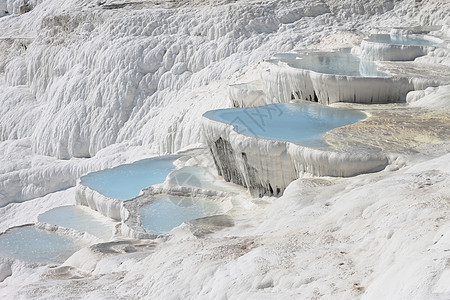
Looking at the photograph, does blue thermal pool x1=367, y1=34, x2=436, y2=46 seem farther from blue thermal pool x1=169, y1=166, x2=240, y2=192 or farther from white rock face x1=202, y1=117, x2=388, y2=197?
white rock face x1=202, y1=117, x2=388, y2=197

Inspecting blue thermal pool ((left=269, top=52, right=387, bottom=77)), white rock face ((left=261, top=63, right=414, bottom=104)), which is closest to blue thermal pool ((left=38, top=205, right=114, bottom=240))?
white rock face ((left=261, top=63, right=414, bottom=104))

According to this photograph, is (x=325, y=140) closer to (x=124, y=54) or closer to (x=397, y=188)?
(x=397, y=188)

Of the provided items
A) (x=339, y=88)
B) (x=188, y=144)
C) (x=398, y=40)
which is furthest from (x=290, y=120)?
(x=398, y=40)

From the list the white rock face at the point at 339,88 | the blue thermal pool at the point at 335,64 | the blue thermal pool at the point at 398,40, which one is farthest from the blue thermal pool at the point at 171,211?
the blue thermal pool at the point at 398,40

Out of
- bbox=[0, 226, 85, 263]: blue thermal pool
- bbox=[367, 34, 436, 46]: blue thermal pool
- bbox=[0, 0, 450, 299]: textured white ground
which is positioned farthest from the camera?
bbox=[367, 34, 436, 46]: blue thermal pool

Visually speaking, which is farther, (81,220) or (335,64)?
(335,64)

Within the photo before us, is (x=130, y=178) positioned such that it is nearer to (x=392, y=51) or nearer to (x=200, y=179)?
(x=200, y=179)
